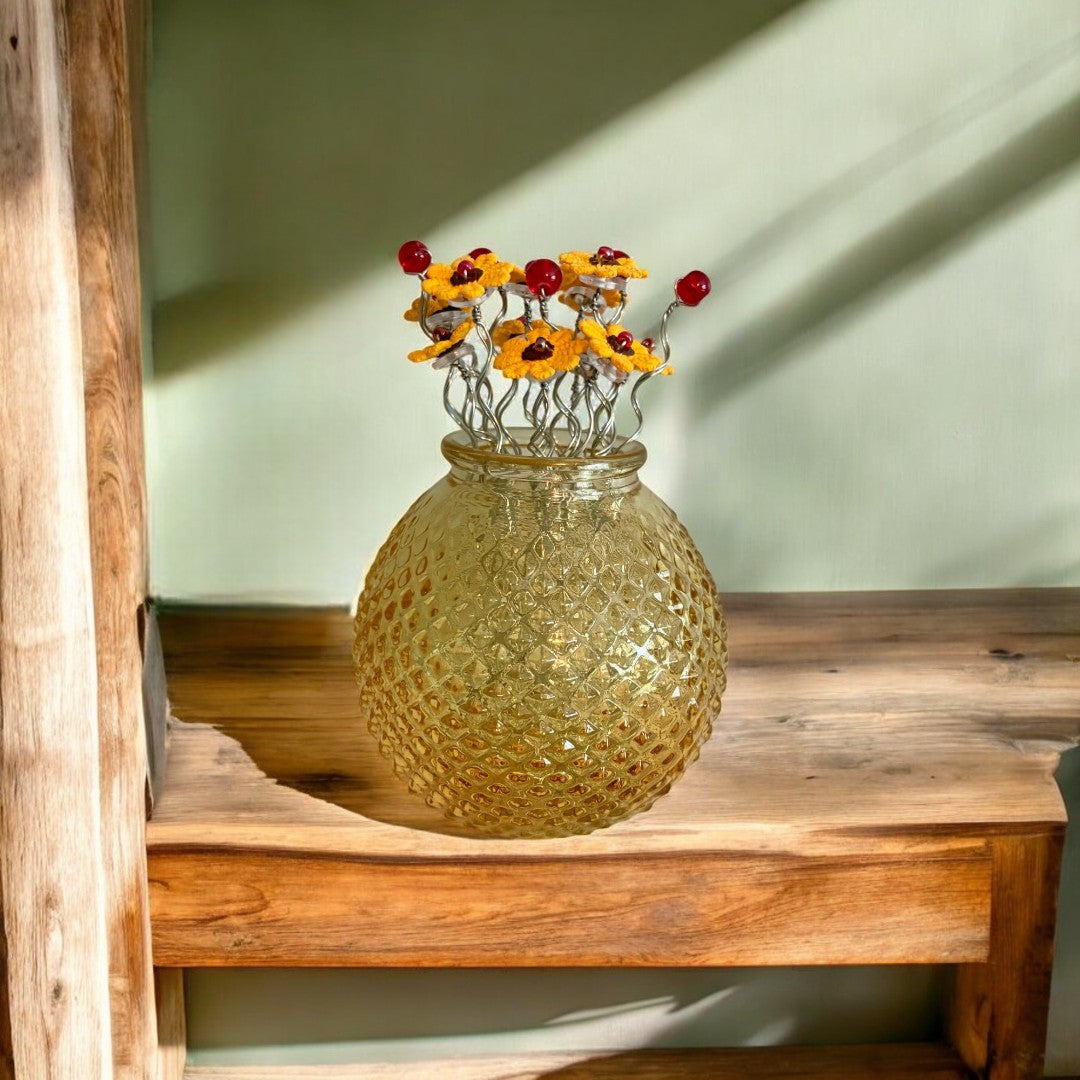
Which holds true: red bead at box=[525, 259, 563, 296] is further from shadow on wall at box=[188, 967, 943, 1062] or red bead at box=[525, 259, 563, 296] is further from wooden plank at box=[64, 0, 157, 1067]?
shadow on wall at box=[188, 967, 943, 1062]

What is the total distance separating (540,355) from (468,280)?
0.09m

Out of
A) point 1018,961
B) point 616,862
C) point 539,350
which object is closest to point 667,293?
point 539,350

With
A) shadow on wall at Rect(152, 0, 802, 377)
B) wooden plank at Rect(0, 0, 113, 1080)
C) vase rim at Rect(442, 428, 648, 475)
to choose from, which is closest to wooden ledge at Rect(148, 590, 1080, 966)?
wooden plank at Rect(0, 0, 113, 1080)

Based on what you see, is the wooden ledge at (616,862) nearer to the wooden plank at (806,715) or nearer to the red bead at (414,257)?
the wooden plank at (806,715)

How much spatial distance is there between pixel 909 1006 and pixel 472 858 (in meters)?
0.77

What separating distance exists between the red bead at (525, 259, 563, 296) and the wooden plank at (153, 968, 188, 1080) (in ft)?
2.50

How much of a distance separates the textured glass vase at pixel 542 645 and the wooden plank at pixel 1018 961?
33 centimetres

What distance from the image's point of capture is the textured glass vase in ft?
3.51

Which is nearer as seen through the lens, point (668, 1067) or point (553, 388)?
point (553, 388)

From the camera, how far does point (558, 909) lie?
1147mm

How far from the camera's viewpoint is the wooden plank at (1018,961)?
1.19 meters

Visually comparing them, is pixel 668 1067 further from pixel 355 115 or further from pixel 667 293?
pixel 355 115

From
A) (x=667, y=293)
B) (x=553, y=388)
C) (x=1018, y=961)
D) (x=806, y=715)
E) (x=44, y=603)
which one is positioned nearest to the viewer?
(x=44, y=603)

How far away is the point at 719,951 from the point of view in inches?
46.1
